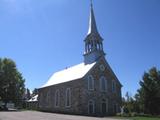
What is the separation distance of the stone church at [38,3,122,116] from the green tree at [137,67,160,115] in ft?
18.4

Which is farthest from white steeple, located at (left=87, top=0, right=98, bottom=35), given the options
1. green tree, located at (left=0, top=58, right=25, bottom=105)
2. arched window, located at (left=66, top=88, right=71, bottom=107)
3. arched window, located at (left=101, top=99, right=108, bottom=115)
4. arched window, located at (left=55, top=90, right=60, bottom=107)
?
green tree, located at (left=0, top=58, right=25, bottom=105)

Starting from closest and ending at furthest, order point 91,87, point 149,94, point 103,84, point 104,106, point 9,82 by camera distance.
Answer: point 149,94 → point 91,87 → point 104,106 → point 103,84 → point 9,82

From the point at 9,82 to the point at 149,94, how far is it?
32635mm

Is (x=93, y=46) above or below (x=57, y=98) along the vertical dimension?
above

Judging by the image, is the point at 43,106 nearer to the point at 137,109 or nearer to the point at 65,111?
the point at 65,111

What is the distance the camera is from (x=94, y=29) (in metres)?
46.5

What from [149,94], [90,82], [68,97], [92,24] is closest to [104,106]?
[90,82]

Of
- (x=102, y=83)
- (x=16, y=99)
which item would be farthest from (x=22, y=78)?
(x=102, y=83)

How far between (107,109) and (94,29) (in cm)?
1548

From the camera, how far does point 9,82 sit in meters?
56.3

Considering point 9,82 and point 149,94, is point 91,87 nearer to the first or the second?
point 149,94

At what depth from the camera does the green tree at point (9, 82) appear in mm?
55781

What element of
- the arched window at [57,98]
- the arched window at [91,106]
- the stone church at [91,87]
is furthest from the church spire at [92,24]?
the arched window at [57,98]

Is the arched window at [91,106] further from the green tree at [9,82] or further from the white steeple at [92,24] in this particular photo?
the green tree at [9,82]
